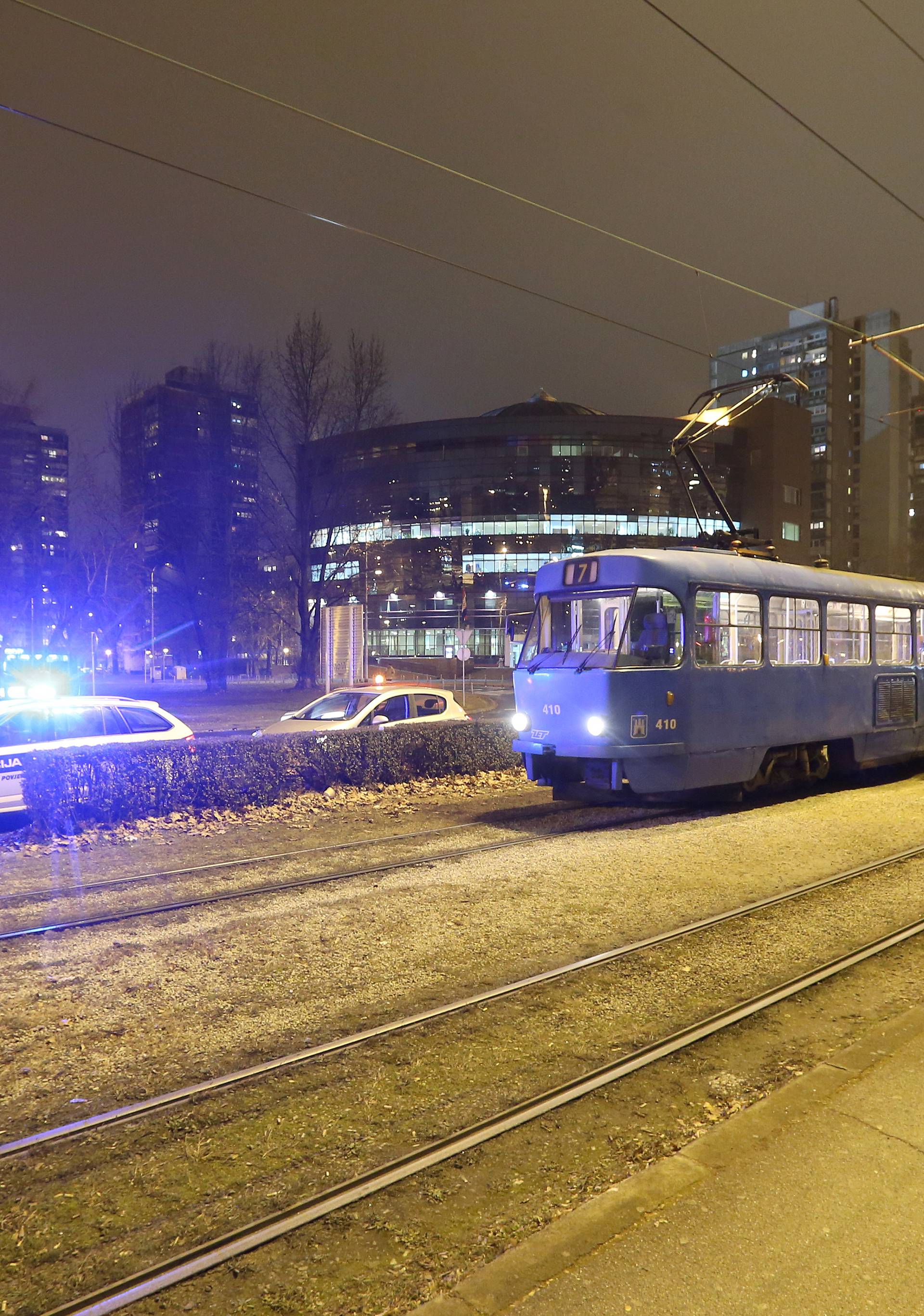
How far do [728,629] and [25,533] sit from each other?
29019 mm

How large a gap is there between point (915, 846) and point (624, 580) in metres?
4.44

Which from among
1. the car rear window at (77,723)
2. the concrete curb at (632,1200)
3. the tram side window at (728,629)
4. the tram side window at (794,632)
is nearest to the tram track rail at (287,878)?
the tram side window at (728,629)

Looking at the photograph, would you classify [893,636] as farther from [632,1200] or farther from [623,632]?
[632,1200]

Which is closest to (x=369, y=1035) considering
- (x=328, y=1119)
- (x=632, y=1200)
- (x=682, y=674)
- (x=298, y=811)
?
(x=328, y=1119)

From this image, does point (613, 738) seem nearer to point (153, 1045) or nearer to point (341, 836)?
point (341, 836)

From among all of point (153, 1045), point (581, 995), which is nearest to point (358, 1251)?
point (153, 1045)

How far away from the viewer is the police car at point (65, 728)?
10016mm

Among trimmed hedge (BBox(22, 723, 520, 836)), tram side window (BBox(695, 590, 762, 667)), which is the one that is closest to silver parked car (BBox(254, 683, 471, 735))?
trimmed hedge (BBox(22, 723, 520, 836))

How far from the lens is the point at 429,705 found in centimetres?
1555

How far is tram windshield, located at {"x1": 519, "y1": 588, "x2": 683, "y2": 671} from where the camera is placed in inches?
428

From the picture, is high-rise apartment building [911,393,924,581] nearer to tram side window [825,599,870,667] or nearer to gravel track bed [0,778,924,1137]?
tram side window [825,599,870,667]

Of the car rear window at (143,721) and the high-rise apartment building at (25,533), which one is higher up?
the high-rise apartment building at (25,533)

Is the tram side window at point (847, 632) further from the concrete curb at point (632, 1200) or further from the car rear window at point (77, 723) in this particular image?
the car rear window at point (77, 723)

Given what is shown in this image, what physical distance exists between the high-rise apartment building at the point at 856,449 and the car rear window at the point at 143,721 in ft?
372
